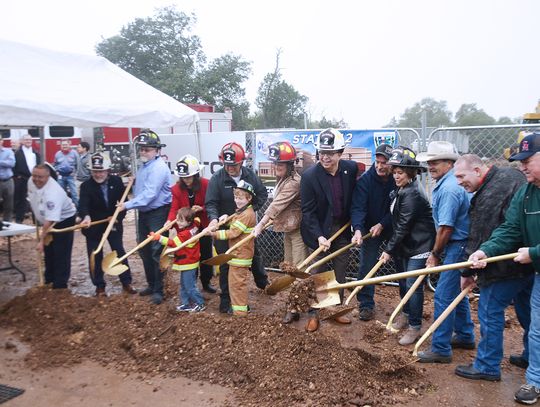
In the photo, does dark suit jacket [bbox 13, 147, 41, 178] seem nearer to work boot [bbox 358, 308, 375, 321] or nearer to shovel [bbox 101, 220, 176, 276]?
shovel [bbox 101, 220, 176, 276]

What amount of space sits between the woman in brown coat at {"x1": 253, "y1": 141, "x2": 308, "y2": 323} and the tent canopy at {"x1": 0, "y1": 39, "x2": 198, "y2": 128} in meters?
2.03

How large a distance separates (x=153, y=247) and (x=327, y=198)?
2342 millimetres

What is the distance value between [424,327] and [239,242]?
86.0 inches

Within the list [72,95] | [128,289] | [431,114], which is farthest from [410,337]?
[431,114]

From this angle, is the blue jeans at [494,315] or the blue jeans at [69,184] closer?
the blue jeans at [494,315]

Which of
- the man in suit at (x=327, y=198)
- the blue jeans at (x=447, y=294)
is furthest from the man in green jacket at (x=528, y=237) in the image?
the man in suit at (x=327, y=198)

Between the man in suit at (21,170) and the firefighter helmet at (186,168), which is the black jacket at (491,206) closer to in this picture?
the firefighter helmet at (186,168)

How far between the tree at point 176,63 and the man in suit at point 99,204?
26466mm

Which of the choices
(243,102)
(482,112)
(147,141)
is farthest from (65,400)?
(243,102)

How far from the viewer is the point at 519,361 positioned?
13.3 ft

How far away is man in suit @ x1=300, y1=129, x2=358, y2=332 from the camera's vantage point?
470 cm

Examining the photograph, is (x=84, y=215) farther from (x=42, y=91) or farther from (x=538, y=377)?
(x=538, y=377)

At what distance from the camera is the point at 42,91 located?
17.7 ft

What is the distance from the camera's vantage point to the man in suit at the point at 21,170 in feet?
35.6
